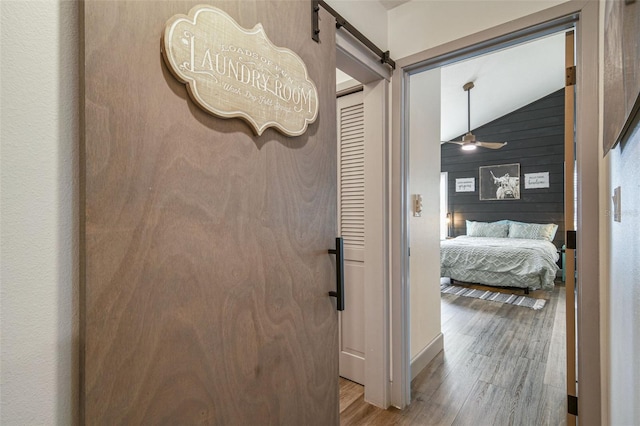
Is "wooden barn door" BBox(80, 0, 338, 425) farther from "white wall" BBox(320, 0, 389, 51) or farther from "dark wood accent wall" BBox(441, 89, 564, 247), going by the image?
"dark wood accent wall" BBox(441, 89, 564, 247)

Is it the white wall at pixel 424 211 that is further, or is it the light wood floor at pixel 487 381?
the white wall at pixel 424 211

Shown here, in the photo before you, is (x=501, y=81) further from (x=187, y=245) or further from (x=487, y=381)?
(x=187, y=245)

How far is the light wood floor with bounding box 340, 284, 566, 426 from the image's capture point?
1.94 meters

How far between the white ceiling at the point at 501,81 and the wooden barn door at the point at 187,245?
335 centimetres

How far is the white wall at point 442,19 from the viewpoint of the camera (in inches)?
63.9

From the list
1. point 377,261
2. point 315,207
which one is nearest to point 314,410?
point 315,207

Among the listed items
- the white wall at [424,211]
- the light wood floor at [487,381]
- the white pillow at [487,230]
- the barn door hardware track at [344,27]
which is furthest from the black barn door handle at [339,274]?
the white pillow at [487,230]

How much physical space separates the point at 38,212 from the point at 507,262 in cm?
535

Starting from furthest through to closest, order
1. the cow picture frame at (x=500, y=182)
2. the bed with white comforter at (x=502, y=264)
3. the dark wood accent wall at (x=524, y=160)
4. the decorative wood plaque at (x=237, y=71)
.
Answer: the cow picture frame at (x=500, y=182) < the dark wood accent wall at (x=524, y=160) < the bed with white comforter at (x=502, y=264) < the decorative wood plaque at (x=237, y=71)

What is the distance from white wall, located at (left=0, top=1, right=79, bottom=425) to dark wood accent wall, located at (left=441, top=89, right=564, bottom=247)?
23.6ft

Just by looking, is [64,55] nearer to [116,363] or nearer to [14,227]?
[14,227]

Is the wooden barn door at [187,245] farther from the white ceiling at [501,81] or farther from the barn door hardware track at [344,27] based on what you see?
the white ceiling at [501,81]

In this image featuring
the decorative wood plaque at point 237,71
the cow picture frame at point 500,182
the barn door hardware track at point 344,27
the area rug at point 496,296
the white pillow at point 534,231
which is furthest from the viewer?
the cow picture frame at point 500,182

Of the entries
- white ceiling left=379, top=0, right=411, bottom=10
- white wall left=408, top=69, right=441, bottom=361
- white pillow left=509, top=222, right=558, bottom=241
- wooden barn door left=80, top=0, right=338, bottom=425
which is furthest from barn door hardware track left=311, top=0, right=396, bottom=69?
white pillow left=509, top=222, right=558, bottom=241
